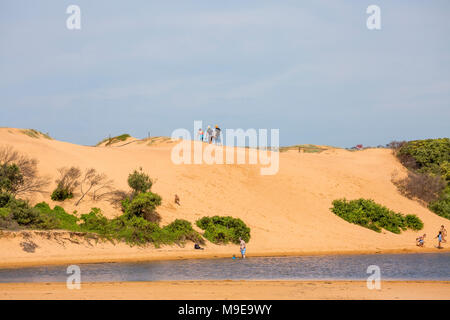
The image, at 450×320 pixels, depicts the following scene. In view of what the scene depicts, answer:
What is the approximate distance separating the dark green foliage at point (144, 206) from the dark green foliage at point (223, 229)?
3.00 metres

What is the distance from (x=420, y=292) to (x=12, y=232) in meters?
19.1

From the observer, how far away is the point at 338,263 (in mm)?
29500

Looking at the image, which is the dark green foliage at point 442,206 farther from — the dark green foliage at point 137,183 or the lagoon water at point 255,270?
the dark green foliage at point 137,183

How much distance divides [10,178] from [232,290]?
1911 cm

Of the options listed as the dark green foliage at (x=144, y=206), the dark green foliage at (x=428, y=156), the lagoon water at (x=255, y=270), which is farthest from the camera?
the dark green foliage at (x=428, y=156)

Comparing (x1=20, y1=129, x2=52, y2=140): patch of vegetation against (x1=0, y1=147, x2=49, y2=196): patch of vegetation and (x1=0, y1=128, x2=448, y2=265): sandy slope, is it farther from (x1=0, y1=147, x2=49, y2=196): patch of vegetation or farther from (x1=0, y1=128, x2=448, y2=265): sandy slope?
(x1=0, y1=147, x2=49, y2=196): patch of vegetation

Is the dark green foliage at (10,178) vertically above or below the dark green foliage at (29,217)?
above

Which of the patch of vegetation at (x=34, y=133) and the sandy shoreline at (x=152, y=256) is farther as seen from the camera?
the patch of vegetation at (x=34, y=133)

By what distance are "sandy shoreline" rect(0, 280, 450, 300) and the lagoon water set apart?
5.85 ft

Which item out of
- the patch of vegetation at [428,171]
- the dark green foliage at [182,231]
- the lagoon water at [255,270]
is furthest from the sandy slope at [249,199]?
the lagoon water at [255,270]

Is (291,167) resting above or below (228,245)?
above

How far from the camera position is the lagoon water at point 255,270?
2345cm

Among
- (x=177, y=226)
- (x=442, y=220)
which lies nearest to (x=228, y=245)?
(x=177, y=226)
